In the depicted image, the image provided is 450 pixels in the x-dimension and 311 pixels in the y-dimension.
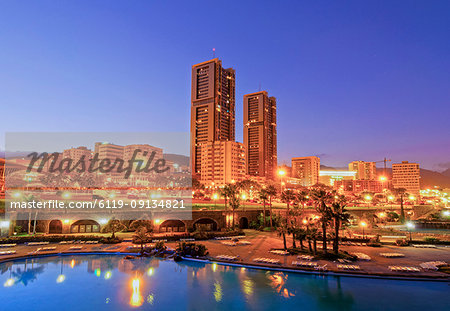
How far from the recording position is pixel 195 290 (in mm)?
23953

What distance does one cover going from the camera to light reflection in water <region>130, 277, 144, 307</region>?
21.2 m

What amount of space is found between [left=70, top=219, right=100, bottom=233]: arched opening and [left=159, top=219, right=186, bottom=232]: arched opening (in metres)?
11.5

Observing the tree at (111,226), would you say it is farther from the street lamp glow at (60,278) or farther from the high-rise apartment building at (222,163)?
the high-rise apartment building at (222,163)

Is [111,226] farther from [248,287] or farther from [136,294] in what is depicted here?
[248,287]

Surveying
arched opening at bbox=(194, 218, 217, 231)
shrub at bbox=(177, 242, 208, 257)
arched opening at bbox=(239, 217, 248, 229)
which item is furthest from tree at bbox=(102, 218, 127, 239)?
arched opening at bbox=(239, 217, 248, 229)

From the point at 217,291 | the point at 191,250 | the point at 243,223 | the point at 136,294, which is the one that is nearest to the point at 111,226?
the point at 191,250

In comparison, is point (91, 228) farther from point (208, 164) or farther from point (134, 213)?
point (208, 164)

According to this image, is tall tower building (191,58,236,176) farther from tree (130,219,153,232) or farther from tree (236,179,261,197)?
tree (130,219,153,232)

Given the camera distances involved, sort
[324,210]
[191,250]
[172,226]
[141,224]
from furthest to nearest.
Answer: [172,226] → [141,224] → [191,250] → [324,210]

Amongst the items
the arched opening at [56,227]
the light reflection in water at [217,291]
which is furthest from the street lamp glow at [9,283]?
the arched opening at [56,227]

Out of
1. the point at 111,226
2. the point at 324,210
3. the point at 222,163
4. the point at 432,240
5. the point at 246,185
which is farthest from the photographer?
the point at 222,163

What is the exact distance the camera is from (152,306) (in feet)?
68.2

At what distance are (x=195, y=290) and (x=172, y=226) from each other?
28.3 meters

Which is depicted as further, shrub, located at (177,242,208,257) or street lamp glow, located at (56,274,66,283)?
shrub, located at (177,242,208,257)
